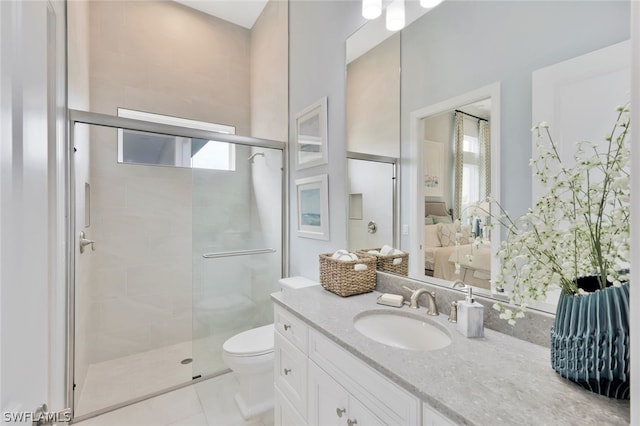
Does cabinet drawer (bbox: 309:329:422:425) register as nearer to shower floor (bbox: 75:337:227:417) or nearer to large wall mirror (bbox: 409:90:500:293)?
large wall mirror (bbox: 409:90:500:293)

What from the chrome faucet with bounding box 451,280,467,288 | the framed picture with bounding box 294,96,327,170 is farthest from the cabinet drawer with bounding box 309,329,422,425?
the framed picture with bounding box 294,96,327,170

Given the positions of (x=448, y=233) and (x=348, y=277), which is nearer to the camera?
(x=448, y=233)

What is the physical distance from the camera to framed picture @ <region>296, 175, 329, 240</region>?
6.42ft

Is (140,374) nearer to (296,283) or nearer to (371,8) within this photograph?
(296,283)

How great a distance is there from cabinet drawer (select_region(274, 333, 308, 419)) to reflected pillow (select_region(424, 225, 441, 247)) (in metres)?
0.76

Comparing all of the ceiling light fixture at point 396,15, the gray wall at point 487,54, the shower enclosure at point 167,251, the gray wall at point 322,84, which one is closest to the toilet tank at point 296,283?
the gray wall at point 322,84

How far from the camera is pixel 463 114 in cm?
118

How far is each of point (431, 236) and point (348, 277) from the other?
458 mm

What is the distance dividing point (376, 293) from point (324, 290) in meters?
0.29

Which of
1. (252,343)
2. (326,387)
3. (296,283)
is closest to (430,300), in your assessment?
(326,387)

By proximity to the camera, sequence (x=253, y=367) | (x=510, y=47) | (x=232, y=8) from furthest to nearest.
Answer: (x=232, y=8)
(x=253, y=367)
(x=510, y=47)

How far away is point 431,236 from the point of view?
4.36ft

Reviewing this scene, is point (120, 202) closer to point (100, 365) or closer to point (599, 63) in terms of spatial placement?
point (100, 365)

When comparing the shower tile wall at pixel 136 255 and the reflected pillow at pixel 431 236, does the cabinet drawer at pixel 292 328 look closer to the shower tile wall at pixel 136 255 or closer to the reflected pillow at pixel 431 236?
the reflected pillow at pixel 431 236
